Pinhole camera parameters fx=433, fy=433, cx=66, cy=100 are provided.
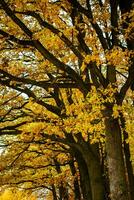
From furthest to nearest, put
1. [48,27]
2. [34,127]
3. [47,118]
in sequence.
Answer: [47,118] → [34,127] → [48,27]

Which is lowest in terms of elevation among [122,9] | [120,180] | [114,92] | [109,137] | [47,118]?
[120,180]

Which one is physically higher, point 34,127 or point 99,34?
point 99,34

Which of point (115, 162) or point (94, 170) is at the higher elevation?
point (94, 170)

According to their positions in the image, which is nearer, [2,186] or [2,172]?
[2,172]

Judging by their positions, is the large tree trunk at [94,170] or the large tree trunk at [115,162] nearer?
the large tree trunk at [115,162]

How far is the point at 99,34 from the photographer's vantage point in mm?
11602

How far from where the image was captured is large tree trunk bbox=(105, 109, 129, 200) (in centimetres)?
1187

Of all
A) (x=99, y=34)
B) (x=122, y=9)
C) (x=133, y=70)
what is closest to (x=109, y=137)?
(x=133, y=70)

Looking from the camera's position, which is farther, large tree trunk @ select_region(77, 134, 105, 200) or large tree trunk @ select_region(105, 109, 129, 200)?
large tree trunk @ select_region(77, 134, 105, 200)

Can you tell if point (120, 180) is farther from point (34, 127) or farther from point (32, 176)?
point (32, 176)

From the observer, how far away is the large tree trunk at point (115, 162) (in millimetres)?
11867

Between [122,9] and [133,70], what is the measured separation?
234 centimetres

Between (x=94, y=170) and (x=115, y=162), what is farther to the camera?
(x=94, y=170)

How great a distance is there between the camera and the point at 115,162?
12008 millimetres
